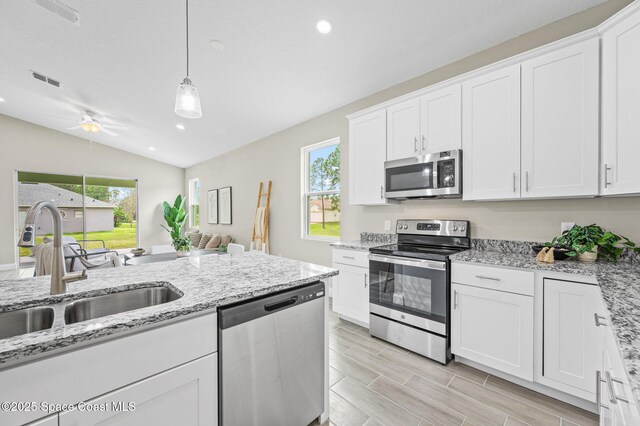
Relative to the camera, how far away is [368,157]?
120 inches

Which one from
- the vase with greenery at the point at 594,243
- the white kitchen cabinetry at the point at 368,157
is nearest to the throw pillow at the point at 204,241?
the white kitchen cabinetry at the point at 368,157

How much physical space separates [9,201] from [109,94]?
4390mm

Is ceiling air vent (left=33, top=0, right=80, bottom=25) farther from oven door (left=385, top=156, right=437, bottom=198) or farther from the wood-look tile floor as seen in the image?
the wood-look tile floor

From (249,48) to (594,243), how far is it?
3.34 m

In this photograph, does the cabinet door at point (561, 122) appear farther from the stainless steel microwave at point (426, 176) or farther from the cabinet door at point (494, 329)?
the cabinet door at point (494, 329)

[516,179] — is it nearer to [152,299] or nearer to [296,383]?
[296,383]

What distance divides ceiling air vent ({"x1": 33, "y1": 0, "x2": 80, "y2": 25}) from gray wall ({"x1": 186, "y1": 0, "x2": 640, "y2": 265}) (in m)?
2.77

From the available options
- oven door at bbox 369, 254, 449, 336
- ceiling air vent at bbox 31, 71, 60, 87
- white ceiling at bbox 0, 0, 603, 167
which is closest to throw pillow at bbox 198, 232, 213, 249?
white ceiling at bbox 0, 0, 603, 167

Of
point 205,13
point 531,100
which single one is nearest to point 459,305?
point 531,100

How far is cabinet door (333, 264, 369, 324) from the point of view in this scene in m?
2.78

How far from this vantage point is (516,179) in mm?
2078

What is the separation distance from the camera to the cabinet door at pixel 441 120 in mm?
2363

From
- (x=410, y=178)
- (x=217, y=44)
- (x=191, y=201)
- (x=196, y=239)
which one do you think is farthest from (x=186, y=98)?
(x=191, y=201)

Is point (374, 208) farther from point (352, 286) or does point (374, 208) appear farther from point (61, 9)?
point (61, 9)
